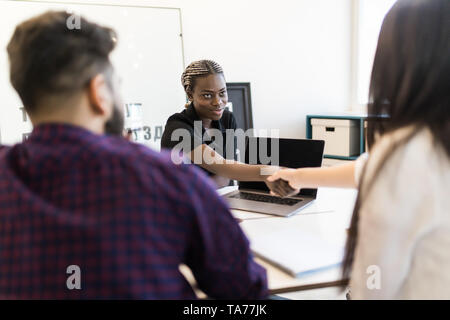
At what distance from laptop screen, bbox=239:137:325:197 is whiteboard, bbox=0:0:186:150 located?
147 centimetres

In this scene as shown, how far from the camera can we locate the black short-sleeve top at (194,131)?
1.87 m

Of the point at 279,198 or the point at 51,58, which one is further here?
the point at 279,198

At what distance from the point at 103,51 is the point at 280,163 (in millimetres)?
1093

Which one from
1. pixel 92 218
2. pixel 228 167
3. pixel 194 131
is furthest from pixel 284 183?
pixel 92 218

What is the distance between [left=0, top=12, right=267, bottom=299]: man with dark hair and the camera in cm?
57

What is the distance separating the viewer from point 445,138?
27.2 inches

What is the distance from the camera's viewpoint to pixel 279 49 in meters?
3.57

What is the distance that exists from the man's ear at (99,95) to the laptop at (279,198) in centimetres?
86

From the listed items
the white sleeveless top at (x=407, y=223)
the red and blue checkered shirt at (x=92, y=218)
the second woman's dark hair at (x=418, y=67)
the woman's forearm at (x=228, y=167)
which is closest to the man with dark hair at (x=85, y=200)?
the red and blue checkered shirt at (x=92, y=218)

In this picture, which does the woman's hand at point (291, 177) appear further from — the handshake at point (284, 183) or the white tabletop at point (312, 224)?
the white tabletop at point (312, 224)

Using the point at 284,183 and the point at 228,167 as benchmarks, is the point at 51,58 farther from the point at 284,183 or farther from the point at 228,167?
the point at 228,167

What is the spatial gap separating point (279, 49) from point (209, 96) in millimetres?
1865

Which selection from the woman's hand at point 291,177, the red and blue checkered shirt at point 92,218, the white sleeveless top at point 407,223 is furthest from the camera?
the woman's hand at point 291,177
